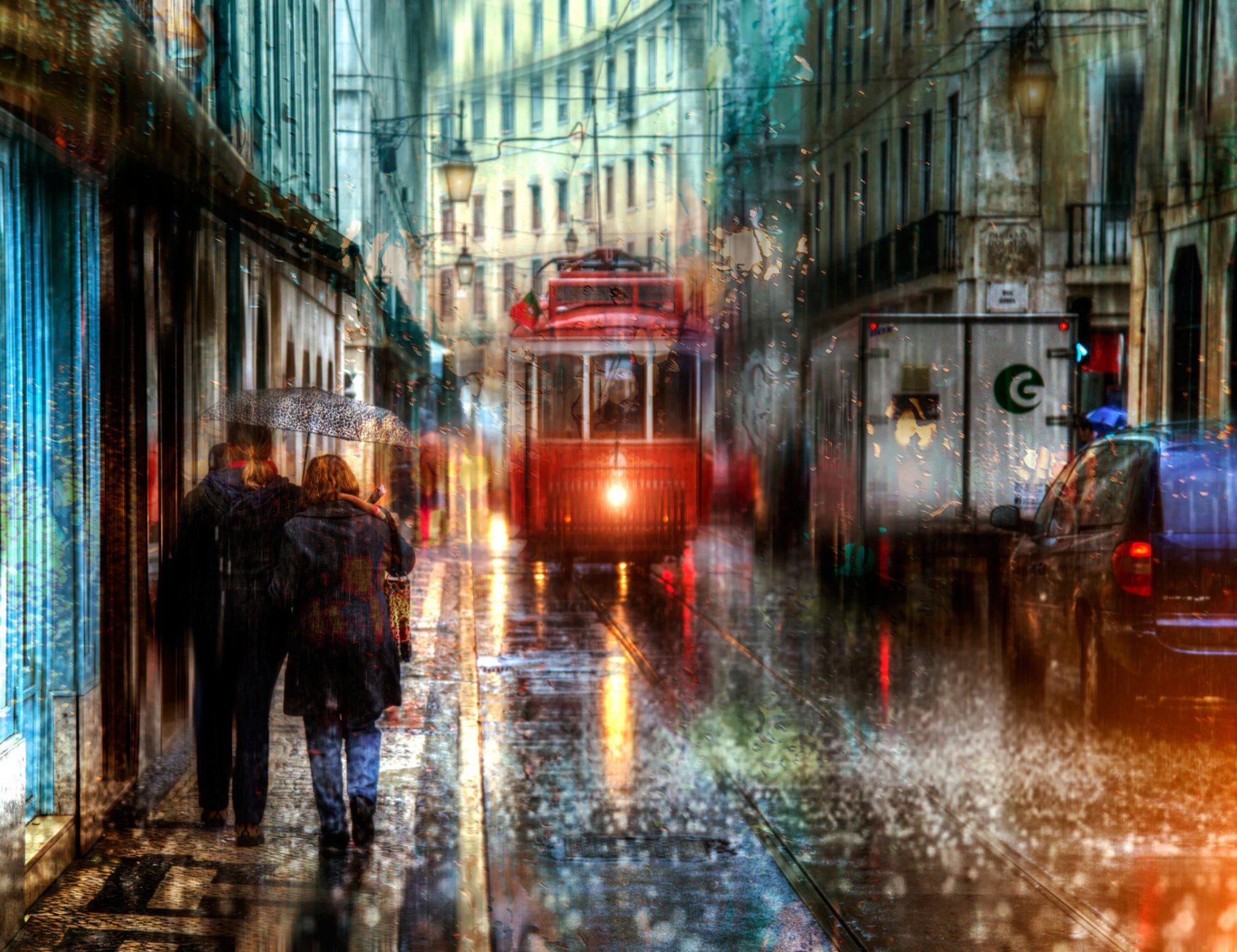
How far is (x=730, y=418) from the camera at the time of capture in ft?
120

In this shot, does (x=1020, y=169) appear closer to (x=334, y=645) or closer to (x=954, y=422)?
(x=954, y=422)

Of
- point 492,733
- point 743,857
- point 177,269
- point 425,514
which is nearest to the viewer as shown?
point 743,857

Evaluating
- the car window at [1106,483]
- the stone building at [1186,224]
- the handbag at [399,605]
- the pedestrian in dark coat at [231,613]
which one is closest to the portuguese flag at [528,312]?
the stone building at [1186,224]

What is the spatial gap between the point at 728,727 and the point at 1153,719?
8.15 feet

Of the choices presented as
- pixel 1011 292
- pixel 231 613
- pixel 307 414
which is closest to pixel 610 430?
pixel 1011 292

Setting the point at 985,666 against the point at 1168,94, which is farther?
the point at 1168,94

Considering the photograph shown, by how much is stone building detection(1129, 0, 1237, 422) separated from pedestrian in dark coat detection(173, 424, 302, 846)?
52.5 ft

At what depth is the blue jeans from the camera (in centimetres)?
673

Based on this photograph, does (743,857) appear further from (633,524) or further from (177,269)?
(633,524)

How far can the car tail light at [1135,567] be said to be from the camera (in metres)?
9.29

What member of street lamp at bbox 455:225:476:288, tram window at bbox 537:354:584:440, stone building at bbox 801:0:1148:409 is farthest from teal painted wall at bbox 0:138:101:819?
street lamp at bbox 455:225:476:288

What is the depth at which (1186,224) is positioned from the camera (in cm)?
2223

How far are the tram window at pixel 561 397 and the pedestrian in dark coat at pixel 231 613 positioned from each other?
12.5 meters

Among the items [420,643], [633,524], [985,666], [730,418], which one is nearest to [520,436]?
[633,524]
